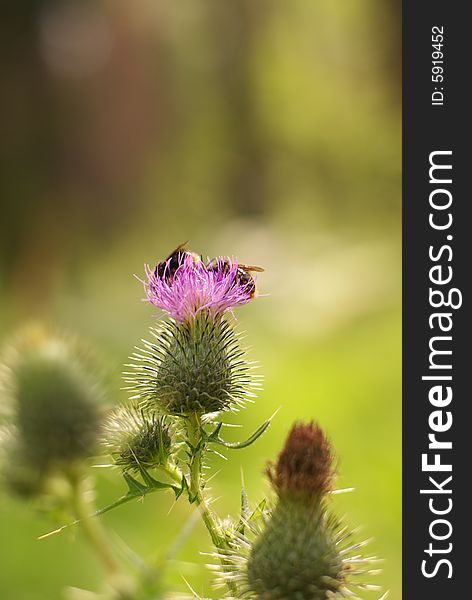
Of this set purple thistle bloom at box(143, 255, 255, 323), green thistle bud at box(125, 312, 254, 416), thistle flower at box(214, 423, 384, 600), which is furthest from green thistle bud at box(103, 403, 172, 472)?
purple thistle bloom at box(143, 255, 255, 323)

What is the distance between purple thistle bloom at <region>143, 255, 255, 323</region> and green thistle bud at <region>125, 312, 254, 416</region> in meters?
0.05

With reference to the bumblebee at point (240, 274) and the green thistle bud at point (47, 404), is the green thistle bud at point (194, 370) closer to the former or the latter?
the bumblebee at point (240, 274)

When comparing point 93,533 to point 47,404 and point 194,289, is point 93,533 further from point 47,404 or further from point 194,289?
point 194,289

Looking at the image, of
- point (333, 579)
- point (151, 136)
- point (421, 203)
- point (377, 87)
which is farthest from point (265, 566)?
point (377, 87)

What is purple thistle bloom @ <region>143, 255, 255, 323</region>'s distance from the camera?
3.05 m

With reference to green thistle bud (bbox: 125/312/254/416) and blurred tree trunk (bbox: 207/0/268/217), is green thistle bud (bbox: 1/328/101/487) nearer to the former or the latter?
green thistle bud (bbox: 125/312/254/416)

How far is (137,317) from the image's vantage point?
18.4 metres

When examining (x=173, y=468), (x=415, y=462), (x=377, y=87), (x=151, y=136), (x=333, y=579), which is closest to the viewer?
(x=333, y=579)

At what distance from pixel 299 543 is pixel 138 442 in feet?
1.74

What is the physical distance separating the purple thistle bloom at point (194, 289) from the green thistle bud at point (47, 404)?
0.86 meters

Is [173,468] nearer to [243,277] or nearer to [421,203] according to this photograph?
[243,277]

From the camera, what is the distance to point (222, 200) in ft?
122

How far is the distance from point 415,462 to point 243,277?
106 cm

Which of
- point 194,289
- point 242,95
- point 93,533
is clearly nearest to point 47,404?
point 93,533
